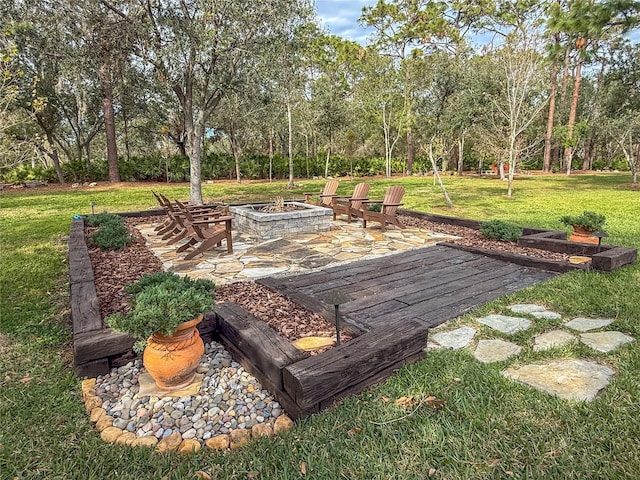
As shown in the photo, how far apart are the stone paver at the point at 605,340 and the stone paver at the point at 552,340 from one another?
83 mm

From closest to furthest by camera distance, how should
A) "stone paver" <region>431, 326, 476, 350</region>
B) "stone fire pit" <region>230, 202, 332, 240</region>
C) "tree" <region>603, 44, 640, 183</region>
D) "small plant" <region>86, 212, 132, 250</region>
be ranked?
"stone paver" <region>431, 326, 476, 350</region>, "small plant" <region>86, 212, 132, 250</region>, "stone fire pit" <region>230, 202, 332, 240</region>, "tree" <region>603, 44, 640, 183</region>

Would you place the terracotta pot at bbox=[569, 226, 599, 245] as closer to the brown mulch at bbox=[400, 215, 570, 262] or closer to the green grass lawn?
the brown mulch at bbox=[400, 215, 570, 262]

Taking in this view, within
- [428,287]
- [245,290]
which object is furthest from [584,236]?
[245,290]

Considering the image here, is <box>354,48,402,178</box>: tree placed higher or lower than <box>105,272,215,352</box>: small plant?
higher

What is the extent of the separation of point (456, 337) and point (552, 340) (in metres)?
0.63

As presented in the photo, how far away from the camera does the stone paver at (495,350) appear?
7.75ft

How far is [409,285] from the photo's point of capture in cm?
375

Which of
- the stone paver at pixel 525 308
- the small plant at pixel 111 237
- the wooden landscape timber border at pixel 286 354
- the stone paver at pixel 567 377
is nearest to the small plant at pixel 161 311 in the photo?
the wooden landscape timber border at pixel 286 354

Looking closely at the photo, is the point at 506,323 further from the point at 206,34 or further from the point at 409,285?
the point at 206,34

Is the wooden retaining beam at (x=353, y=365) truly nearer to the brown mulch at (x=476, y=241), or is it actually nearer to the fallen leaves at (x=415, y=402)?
the fallen leaves at (x=415, y=402)

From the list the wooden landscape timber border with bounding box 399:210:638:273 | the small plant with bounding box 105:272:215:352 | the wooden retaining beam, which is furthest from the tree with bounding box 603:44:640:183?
the small plant with bounding box 105:272:215:352

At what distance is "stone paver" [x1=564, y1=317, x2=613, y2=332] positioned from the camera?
2.72 metres

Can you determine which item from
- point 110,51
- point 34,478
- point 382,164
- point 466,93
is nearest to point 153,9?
point 110,51

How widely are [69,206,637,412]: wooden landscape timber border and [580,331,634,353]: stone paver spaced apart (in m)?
1.15
